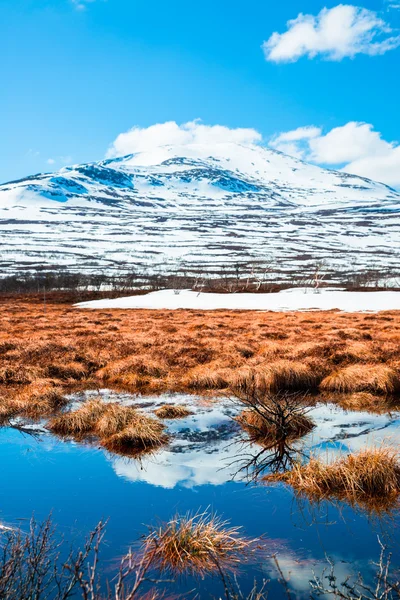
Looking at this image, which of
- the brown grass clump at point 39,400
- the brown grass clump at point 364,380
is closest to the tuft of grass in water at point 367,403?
the brown grass clump at point 364,380

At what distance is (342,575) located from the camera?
212 inches

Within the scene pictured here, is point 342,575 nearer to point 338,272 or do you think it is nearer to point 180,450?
point 180,450

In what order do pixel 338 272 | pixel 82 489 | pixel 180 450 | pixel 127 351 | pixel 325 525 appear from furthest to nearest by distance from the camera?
1. pixel 338 272
2. pixel 127 351
3. pixel 180 450
4. pixel 82 489
5. pixel 325 525

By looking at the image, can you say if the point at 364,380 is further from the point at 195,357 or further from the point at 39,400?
the point at 39,400

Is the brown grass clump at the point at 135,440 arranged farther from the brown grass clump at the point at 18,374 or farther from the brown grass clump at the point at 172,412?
the brown grass clump at the point at 18,374

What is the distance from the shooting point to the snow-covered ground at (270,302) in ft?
143

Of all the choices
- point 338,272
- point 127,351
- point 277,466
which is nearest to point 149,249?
point 338,272

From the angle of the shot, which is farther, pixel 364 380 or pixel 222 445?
pixel 364 380

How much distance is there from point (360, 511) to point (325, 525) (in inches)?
29.7

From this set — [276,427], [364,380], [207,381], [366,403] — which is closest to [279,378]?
[207,381]

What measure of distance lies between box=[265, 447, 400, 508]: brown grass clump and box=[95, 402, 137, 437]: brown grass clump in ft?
12.9

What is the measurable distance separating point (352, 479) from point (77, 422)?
649 centimetres

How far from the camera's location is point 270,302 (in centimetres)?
4753

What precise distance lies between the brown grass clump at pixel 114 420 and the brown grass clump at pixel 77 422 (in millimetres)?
244
